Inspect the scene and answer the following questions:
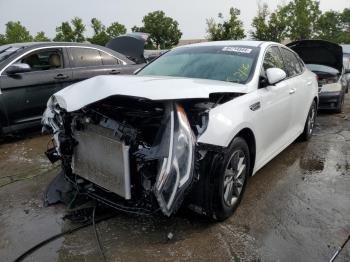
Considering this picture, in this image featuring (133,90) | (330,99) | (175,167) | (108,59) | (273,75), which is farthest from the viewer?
(330,99)

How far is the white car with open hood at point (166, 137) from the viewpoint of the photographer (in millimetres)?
2771

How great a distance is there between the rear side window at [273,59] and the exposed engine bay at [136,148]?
3.59ft

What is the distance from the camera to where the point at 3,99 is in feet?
18.4

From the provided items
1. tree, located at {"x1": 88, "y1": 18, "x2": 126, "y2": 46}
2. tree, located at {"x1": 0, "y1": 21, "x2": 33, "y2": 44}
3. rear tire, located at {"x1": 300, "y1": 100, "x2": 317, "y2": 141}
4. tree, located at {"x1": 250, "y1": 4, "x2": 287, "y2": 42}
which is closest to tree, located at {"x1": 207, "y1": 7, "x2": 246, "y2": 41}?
tree, located at {"x1": 250, "y1": 4, "x2": 287, "y2": 42}

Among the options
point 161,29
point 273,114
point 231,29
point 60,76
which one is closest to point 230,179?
point 273,114

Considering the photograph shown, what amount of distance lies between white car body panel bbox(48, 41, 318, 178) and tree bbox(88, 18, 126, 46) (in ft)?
90.4

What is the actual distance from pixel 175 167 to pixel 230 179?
0.79m

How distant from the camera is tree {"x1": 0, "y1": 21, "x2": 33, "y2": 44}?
31.3 m

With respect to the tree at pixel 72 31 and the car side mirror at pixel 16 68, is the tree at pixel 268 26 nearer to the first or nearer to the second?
the tree at pixel 72 31

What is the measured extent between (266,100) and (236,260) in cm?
173

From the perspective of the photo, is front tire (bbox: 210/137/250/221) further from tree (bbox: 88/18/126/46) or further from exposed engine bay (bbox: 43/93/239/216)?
tree (bbox: 88/18/126/46)

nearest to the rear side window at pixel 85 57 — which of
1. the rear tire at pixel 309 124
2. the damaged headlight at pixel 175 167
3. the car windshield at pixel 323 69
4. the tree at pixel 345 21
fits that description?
the rear tire at pixel 309 124

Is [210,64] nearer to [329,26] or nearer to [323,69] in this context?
[323,69]

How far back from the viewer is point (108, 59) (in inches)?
280
